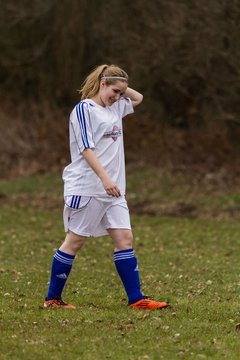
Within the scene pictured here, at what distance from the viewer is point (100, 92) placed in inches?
320

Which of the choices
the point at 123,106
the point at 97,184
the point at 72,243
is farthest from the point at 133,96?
the point at 72,243

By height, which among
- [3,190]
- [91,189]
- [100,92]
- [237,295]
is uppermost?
[100,92]

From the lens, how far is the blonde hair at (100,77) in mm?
8078

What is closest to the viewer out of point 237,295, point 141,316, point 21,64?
point 141,316

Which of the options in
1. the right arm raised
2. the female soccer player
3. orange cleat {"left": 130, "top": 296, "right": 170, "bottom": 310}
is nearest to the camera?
the right arm raised

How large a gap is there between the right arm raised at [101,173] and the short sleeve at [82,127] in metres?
0.07

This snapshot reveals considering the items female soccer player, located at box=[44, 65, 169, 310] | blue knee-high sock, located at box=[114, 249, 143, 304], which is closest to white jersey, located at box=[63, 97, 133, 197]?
female soccer player, located at box=[44, 65, 169, 310]

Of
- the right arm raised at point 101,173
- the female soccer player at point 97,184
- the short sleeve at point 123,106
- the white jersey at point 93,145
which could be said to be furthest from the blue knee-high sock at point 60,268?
the short sleeve at point 123,106

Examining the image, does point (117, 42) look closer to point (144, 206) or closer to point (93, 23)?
point (93, 23)

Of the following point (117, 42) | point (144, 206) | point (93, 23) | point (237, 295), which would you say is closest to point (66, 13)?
point (93, 23)

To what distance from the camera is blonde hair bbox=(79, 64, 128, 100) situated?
8.08 m

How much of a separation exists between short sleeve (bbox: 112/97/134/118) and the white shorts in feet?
2.81

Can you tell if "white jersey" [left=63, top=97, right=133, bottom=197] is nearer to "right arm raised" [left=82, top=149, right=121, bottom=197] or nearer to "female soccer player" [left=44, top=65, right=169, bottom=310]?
"female soccer player" [left=44, top=65, right=169, bottom=310]

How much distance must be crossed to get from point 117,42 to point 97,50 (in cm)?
203
